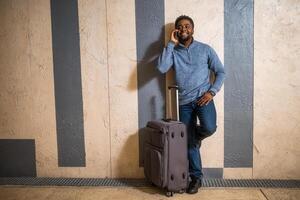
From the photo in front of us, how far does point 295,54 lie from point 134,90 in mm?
1614

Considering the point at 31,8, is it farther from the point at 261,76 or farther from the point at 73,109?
the point at 261,76

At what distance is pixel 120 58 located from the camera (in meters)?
2.87

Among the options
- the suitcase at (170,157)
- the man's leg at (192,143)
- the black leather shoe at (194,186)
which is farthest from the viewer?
the man's leg at (192,143)

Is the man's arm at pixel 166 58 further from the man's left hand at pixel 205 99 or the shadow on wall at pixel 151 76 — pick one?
the man's left hand at pixel 205 99

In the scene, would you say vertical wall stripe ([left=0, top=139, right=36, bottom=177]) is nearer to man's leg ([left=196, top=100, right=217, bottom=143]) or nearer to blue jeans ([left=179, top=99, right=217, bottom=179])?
blue jeans ([left=179, top=99, right=217, bottom=179])

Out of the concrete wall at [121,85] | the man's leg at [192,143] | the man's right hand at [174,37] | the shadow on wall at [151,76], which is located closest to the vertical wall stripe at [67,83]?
the concrete wall at [121,85]

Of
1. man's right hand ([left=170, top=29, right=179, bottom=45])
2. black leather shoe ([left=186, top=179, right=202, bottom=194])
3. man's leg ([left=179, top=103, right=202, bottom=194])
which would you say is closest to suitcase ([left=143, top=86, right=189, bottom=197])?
black leather shoe ([left=186, top=179, right=202, bottom=194])

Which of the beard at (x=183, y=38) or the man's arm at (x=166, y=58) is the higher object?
the beard at (x=183, y=38)

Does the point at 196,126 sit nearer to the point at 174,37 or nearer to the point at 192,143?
the point at 192,143

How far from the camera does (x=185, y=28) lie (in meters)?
2.58

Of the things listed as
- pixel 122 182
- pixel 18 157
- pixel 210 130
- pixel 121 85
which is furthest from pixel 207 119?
pixel 18 157

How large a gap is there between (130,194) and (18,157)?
4.38 feet

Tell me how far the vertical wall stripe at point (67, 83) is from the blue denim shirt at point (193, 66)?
0.93m

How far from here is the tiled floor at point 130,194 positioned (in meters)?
2.48
